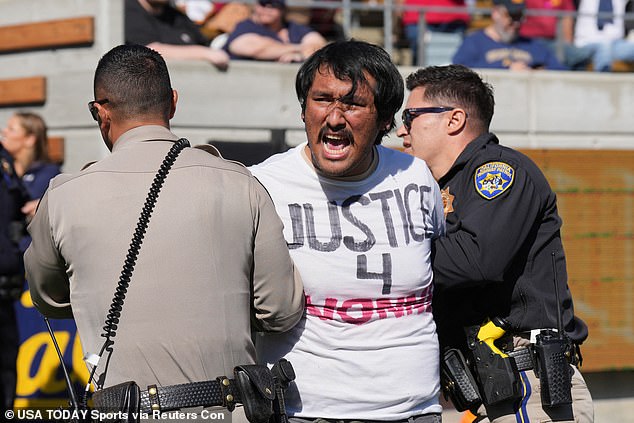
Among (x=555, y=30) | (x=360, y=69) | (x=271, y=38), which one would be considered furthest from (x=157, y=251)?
(x=555, y=30)

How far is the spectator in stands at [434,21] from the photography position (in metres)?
9.91

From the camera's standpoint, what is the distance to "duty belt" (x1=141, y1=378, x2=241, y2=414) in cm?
327

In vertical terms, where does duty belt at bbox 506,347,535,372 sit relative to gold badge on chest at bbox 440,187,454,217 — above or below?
below

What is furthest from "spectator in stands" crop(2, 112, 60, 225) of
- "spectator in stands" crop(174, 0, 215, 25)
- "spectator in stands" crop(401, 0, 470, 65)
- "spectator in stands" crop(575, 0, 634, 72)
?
"spectator in stands" crop(575, 0, 634, 72)

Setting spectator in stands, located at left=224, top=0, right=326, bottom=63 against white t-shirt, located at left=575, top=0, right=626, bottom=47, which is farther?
white t-shirt, located at left=575, top=0, right=626, bottom=47

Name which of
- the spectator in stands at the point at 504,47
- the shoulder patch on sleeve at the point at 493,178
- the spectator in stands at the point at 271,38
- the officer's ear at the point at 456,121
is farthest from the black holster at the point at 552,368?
the spectator in stands at the point at 504,47

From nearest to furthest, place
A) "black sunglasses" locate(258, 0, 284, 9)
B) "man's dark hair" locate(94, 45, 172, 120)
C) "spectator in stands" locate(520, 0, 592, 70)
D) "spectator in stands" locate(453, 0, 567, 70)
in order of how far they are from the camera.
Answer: "man's dark hair" locate(94, 45, 172, 120), "black sunglasses" locate(258, 0, 284, 9), "spectator in stands" locate(453, 0, 567, 70), "spectator in stands" locate(520, 0, 592, 70)

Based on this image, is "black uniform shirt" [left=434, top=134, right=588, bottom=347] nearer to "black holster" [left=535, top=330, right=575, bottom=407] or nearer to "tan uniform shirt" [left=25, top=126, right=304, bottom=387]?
"black holster" [left=535, top=330, right=575, bottom=407]

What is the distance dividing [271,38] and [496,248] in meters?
5.30

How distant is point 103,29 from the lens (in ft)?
27.5

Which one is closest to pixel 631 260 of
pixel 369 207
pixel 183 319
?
pixel 369 207

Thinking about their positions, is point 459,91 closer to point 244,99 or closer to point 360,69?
point 360,69

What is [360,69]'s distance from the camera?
368cm

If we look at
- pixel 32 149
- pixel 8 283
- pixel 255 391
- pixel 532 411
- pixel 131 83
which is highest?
pixel 131 83
